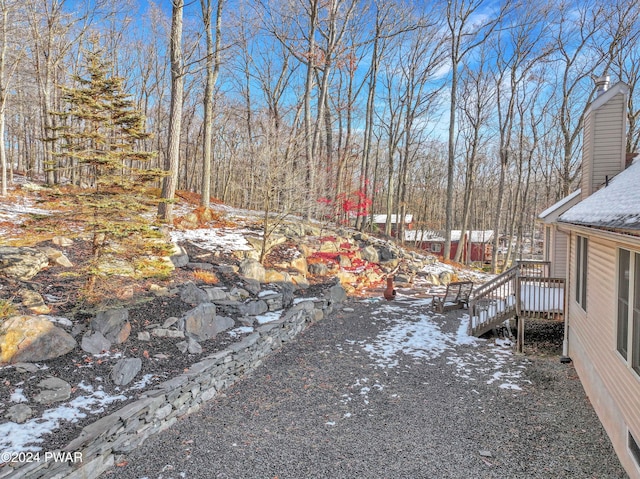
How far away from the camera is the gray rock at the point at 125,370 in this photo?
482 cm

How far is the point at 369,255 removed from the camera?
15.5 meters

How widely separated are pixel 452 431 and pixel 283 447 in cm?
218

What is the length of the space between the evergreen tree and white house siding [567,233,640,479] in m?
6.52

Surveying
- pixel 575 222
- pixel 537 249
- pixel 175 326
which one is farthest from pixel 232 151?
pixel 537 249

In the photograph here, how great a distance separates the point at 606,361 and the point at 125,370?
6.27m

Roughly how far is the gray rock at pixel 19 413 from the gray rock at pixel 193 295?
335 centimetres

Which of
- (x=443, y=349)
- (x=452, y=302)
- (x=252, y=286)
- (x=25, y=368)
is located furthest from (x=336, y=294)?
(x=25, y=368)

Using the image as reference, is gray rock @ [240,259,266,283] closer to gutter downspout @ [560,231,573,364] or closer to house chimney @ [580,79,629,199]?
gutter downspout @ [560,231,573,364]

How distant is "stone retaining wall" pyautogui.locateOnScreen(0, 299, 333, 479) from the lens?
11.1 ft

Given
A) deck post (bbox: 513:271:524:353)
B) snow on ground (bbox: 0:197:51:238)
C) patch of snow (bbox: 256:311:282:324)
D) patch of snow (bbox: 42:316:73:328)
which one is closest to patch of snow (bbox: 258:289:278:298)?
patch of snow (bbox: 256:311:282:324)

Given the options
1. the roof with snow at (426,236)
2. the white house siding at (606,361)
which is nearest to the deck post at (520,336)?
the white house siding at (606,361)

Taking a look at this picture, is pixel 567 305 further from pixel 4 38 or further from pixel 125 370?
pixel 4 38

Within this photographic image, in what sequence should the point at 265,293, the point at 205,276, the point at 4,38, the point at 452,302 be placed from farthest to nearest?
the point at 4,38
the point at 452,302
the point at 265,293
the point at 205,276

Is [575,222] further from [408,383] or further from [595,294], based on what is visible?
[408,383]
